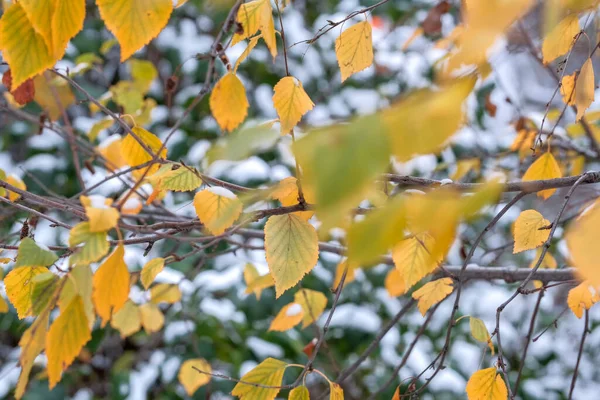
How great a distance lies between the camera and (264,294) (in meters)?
1.67

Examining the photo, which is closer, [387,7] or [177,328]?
[177,328]

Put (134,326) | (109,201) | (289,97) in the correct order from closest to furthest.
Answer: (109,201) → (289,97) → (134,326)

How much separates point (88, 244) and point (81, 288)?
0.12 feet

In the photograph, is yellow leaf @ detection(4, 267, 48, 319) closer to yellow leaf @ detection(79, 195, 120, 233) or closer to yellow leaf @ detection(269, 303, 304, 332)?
yellow leaf @ detection(79, 195, 120, 233)

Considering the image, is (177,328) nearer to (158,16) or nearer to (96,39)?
(96,39)

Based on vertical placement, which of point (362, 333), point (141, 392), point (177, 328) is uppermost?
point (362, 333)

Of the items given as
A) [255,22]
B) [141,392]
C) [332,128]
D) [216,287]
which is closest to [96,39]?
[216,287]

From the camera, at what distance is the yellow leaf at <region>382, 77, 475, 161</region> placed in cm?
29

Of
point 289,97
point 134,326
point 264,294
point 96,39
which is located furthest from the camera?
point 96,39

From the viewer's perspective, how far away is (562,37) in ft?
2.50

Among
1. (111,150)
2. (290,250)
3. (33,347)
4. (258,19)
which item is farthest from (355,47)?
(111,150)

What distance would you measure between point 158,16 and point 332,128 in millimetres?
274

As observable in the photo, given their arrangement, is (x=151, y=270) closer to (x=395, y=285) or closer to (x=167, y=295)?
(x=167, y=295)

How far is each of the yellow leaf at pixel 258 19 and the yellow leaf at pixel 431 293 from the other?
385 mm
